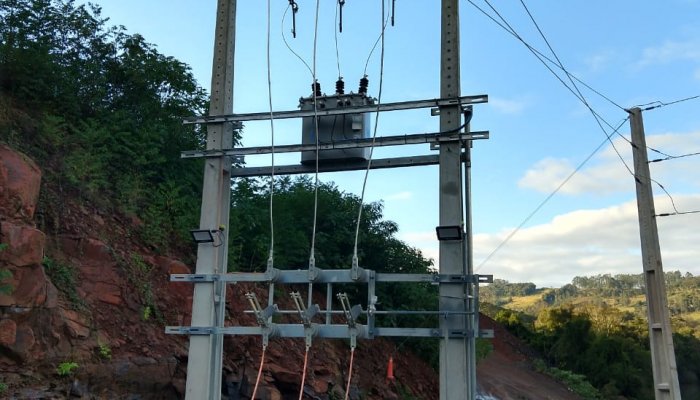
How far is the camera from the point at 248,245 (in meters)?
16.0

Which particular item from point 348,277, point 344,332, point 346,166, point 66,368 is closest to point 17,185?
point 66,368

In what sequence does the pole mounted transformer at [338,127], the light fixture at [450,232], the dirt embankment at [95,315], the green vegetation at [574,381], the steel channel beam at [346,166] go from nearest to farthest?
the light fixture at [450,232] → the steel channel beam at [346,166] → the pole mounted transformer at [338,127] → the dirt embankment at [95,315] → the green vegetation at [574,381]

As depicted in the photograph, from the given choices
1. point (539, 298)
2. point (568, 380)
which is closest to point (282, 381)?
point (568, 380)

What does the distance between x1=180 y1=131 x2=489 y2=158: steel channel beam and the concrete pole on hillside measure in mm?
183

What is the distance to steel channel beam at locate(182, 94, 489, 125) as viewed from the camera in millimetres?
7367

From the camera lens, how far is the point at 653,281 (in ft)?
35.7

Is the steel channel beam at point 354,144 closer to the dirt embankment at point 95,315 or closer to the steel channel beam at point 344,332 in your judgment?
the steel channel beam at point 344,332

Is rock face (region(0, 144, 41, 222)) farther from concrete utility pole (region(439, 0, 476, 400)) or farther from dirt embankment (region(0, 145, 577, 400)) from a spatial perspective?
concrete utility pole (region(439, 0, 476, 400))

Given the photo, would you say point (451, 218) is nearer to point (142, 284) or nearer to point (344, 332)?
point (344, 332)

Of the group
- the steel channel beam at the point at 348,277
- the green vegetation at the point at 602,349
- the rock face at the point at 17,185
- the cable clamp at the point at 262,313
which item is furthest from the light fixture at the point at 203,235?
the green vegetation at the point at 602,349

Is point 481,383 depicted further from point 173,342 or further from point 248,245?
point 173,342

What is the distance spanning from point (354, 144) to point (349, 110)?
44 cm

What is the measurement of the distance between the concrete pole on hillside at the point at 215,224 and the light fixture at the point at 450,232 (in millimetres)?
2769

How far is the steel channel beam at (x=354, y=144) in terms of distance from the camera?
731 cm
